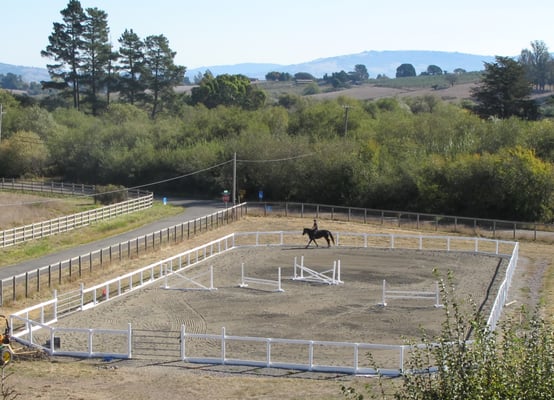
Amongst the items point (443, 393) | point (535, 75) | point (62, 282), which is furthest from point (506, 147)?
point (535, 75)

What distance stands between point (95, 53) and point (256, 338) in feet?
314

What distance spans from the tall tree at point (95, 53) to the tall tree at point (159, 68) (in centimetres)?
531

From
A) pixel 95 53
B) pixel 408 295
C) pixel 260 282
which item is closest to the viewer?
pixel 408 295

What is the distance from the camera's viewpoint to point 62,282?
31656mm

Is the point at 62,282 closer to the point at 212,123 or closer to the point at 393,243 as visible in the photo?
the point at 393,243

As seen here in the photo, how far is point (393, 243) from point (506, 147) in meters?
24.2

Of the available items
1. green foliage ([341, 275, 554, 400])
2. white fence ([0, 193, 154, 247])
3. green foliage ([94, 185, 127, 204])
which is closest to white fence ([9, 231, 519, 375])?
green foliage ([341, 275, 554, 400])

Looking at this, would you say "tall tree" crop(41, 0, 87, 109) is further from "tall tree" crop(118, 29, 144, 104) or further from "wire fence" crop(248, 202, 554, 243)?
"wire fence" crop(248, 202, 554, 243)

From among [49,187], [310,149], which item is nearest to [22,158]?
[49,187]

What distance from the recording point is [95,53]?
111 meters

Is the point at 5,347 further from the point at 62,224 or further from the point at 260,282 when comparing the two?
the point at 62,224

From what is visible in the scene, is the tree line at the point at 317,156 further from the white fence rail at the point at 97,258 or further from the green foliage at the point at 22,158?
the white fence rail at the point at 97,258

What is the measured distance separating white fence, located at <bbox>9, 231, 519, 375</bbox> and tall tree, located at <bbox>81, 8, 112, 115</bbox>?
236 feet

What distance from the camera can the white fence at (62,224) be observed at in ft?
140
